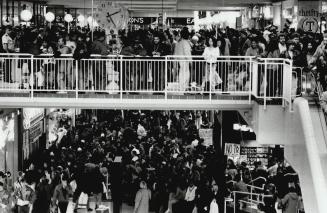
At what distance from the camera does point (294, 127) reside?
15.6 meters

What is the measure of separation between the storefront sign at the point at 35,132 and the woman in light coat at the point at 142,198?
11862 millimetres

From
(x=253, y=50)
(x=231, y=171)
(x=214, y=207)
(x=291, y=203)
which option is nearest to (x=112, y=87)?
(x=253, y=50)

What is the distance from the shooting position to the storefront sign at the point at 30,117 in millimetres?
28062

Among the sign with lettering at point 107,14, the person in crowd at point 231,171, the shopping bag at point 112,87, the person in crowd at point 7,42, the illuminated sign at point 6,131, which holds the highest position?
the sign with lettering at point 107,14

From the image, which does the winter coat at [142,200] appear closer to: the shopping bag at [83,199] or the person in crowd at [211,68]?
the shopping bag at [83,199]

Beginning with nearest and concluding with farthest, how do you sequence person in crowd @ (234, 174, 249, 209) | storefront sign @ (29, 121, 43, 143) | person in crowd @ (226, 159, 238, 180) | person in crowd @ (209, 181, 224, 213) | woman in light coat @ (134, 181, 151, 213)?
person in crowd @ (209, 181, 224, 213), woman in light coat @ (134, 181, 151, 213), person in crowd @ (234, 174, 249, 209), person in crowd @ (226, 159, 238, 180), storefront sign @ (29, 121, 43, 143)

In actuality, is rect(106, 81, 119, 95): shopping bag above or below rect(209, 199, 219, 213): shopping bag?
above

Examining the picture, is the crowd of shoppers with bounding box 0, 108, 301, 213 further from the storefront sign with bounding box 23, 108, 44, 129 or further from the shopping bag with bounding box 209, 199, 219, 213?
the storefront sign with bounding box 23, 108, 44, 129

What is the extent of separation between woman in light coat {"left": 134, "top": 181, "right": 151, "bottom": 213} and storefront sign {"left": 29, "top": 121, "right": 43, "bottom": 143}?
11.9 metres

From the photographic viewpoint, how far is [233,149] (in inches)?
971

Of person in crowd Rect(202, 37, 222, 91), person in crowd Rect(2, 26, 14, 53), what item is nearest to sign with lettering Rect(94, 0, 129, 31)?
person in crowd Rect(2, 26, 14, 53)

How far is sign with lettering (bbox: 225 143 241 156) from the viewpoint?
2453 centimetres

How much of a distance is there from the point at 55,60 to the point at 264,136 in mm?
5951

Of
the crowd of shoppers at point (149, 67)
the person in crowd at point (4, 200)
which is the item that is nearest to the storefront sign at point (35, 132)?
the crowd of shoppers at point (149, 67)
